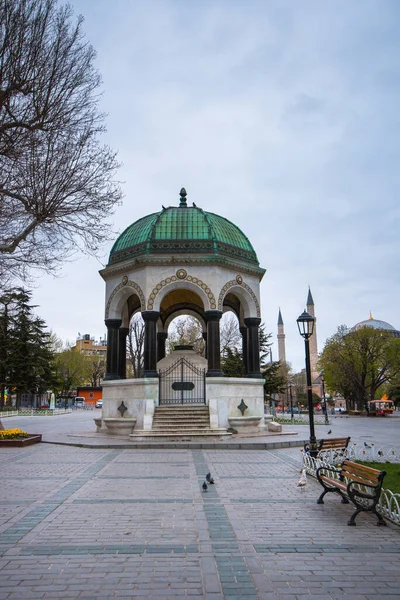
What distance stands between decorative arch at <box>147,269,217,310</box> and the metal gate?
251cm

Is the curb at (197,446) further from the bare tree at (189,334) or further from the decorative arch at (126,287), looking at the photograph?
the bare tree at (189,334)

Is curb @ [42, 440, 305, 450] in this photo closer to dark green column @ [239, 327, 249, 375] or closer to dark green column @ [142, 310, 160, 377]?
dark green column @ [142, 310, 160, 377]

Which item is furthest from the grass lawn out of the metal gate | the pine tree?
the pine tree

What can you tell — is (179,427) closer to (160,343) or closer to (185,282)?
(185,282)

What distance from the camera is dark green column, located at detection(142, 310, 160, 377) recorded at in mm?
17547

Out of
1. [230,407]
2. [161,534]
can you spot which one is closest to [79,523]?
[161,534]

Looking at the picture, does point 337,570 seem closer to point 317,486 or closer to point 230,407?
point 317,486

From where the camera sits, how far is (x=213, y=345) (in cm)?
1789

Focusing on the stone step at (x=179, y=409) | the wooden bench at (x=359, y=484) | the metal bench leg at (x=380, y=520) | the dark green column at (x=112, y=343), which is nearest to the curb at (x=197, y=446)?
the stone step at (x=179, y=409)

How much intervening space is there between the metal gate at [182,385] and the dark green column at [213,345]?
0.48 meters

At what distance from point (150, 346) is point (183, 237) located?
15.0 ft

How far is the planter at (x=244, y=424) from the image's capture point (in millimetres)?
17047

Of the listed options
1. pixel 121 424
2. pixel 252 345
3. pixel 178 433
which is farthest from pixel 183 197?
pixel 178 433

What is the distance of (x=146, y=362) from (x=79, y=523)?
11619mm
